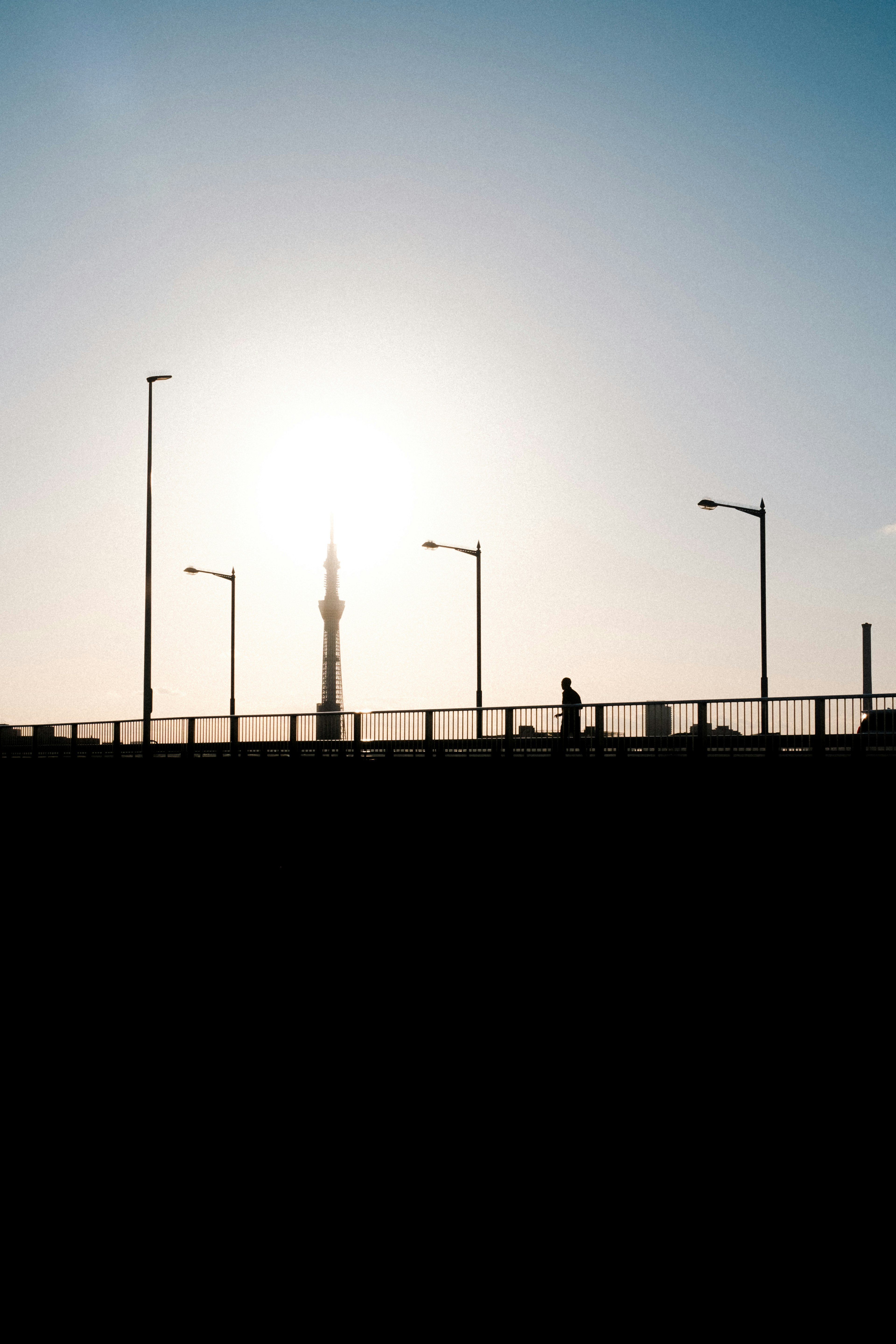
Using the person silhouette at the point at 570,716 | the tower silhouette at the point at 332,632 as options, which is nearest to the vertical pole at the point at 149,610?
the person silhouette at the point at 570,716

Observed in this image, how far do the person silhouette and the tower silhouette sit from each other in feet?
290

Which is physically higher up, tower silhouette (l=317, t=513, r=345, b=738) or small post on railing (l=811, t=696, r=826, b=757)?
tower silhouette (l=317, t=513, r=345, b=738)

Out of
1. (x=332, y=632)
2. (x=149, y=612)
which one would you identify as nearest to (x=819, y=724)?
(x=149, y=612)

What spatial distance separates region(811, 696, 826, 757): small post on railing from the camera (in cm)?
2047

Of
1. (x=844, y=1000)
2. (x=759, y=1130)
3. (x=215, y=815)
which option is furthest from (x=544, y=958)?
(x=215, y=815)

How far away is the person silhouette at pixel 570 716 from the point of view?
24.3 meters

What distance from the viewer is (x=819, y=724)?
68.3ft

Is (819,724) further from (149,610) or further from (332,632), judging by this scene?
(332,632)

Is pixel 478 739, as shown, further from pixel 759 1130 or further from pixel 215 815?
pixel 759 1130

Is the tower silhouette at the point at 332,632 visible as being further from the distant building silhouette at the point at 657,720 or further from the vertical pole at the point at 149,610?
the distant building silhouette at the point at 657,720

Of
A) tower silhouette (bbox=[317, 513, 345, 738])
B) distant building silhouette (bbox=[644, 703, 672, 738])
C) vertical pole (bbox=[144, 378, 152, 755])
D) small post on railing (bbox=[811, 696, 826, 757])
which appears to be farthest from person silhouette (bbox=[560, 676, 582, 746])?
tower silhouette (bbox=[317, 513, 345, 738])

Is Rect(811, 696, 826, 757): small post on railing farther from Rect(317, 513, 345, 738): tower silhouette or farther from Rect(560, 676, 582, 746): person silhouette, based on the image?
Rect(317, 513, 345, 738): tower silhouette

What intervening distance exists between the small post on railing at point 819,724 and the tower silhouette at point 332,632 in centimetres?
9465

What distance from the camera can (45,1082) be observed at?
1859cm
